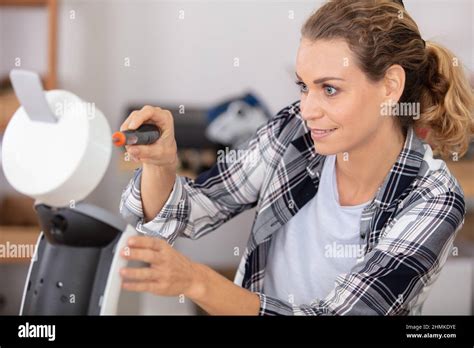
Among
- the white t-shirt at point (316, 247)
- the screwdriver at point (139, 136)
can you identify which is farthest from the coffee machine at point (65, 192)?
the white t-shirt at point (316, 247)

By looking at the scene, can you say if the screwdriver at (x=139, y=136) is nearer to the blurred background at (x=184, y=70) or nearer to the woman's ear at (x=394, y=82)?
the blurred background at (x=184, y=70)

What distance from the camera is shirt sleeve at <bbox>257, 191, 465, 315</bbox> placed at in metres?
0.89

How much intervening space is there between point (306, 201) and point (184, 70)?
859 millimetres

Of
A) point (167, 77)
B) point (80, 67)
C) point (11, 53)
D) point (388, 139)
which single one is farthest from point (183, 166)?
point (388, 139)

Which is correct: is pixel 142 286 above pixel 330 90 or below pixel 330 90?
below

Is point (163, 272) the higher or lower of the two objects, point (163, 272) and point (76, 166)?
the lower

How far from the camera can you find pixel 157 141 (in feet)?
2.79

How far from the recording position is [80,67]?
1710 millimetres

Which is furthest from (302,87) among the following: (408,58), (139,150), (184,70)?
(184,70)

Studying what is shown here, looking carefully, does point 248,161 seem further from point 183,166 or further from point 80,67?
point 80,67

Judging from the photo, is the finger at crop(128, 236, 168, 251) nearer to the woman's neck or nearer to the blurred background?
the blurred background

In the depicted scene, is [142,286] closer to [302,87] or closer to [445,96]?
[302,87]

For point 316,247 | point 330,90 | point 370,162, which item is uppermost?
point 330,90

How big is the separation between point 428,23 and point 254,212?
39 cm
